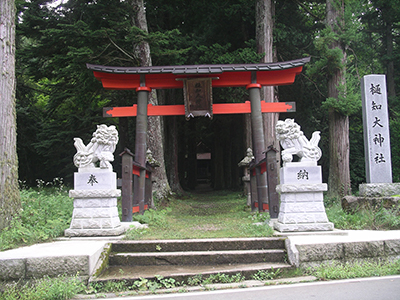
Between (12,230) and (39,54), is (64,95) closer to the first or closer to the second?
(39,54)

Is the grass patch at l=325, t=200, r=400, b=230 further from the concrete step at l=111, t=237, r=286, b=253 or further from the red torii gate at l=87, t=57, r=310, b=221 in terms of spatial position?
the red torii gate at l=87, t=57, r=310, b=221

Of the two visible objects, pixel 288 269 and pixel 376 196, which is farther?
pixel 376 196

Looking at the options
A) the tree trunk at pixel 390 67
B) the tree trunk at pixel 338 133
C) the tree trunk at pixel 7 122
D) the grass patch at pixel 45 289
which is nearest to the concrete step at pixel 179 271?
the grass patch at pixel 45 289

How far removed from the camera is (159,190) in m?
13.3

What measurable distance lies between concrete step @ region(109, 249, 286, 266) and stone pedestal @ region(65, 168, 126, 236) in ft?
3.08

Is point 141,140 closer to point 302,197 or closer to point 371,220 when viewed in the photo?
point 302,197

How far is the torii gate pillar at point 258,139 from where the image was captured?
8.58 metres

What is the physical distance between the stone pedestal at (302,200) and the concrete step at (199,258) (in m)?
0.91

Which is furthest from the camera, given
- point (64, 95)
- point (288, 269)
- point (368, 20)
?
point (368, 20)

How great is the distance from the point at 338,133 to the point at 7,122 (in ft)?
35.4

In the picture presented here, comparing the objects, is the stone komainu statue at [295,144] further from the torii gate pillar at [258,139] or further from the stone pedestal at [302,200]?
the torii gate pillar at [258,139]

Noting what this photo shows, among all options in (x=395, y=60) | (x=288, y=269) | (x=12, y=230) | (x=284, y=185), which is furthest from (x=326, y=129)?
(x=12, y=230)

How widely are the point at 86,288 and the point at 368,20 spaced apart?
69.1 ft

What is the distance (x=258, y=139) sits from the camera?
8.91 metres
